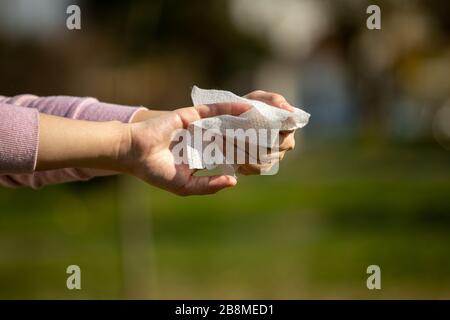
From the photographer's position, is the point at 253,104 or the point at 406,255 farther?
the point at 406,255

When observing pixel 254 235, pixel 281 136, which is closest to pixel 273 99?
pixel 281 136

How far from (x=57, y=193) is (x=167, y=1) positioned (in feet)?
9.51

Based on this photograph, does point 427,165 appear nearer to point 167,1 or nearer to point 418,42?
point 418,42

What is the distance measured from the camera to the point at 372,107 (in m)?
7.55

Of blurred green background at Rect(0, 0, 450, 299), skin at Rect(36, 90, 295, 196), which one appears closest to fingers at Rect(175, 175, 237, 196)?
skin at Rect(36, 90, 295, 196)

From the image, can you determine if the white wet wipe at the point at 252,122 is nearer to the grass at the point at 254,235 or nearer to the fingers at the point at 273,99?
the fingers at the point at 273,99

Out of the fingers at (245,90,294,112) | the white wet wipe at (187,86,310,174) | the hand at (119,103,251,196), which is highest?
the fingers at (245,90,294,112)

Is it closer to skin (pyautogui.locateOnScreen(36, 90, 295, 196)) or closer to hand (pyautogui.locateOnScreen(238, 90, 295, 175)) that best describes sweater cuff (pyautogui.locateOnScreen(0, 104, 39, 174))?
skin (pyautogui.locateOnScreen(36, 90, 295, 196))

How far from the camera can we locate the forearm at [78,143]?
0.93 m

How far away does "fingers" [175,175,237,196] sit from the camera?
97 cm

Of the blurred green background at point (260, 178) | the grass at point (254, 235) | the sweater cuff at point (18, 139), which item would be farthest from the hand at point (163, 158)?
the grass at point (254, 235)
